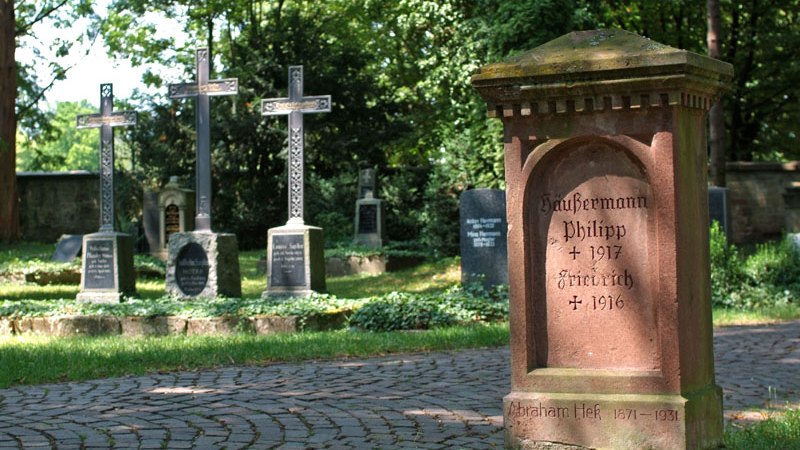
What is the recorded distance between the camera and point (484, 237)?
54.7 feet

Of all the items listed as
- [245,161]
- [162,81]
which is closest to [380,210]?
[245,161]

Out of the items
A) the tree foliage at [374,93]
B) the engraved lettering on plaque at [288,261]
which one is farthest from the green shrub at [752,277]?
the tree foliage at [374,93]

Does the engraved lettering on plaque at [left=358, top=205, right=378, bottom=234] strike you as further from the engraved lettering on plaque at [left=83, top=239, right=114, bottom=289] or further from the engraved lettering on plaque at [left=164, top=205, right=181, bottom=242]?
the engraved lettering on plaque at [left=83, top=239, right=114, bottom=289]

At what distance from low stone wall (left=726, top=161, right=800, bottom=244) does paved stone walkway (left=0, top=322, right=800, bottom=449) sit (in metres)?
17.6

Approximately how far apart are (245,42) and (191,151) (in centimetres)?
537

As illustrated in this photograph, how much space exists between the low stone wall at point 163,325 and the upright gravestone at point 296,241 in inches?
118

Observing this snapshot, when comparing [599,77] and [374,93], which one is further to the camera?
[374,93]

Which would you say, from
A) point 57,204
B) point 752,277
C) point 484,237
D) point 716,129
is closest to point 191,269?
point 484,237

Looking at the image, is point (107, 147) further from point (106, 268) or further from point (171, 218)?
point (171, 218)

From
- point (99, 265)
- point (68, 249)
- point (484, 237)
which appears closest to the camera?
point (484, 237)

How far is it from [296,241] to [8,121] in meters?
16.2

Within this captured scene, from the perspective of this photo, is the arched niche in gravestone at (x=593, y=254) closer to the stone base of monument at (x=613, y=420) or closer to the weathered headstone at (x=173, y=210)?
the stone base of monument at (x=613, y=420)

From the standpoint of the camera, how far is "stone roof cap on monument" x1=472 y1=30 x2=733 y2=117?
516 cm

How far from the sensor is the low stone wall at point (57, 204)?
35.9 meters
